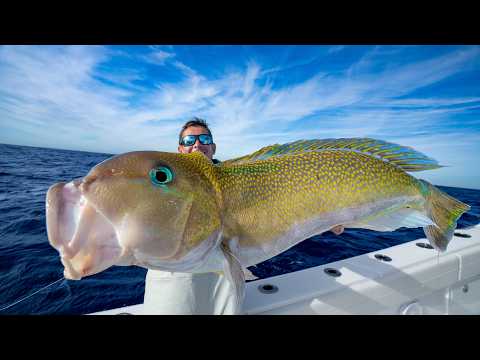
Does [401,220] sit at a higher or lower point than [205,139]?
lower

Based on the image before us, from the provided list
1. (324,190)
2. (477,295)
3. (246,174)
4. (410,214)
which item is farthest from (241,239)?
(477,295)

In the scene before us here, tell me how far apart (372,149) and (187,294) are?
6.82 ft

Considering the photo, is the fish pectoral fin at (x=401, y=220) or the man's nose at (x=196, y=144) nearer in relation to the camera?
the fish pectoral fin at (x=401, y=220)

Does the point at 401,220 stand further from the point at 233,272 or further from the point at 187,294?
the point at 187,294

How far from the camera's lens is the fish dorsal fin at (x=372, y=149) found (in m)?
2.03

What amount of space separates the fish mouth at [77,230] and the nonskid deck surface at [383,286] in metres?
1.46

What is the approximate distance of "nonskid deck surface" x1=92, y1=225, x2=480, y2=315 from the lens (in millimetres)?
2656

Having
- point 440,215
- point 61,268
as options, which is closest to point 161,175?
point 440,215

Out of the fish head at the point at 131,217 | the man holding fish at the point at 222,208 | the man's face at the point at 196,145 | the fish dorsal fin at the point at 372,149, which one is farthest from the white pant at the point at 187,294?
the man's face at the point at 196,145

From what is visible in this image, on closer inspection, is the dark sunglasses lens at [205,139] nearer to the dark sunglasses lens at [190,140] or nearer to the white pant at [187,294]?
the dark sunglasses lens at [190,140]

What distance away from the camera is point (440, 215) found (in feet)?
7.02

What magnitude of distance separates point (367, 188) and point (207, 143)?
2.85 m

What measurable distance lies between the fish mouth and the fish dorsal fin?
128cm

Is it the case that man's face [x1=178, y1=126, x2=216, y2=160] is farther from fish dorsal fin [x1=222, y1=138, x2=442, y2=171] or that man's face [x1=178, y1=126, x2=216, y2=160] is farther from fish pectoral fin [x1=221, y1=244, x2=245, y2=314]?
fish pectoral fin [x1=221, y1=244, x2=245, y2=314]
